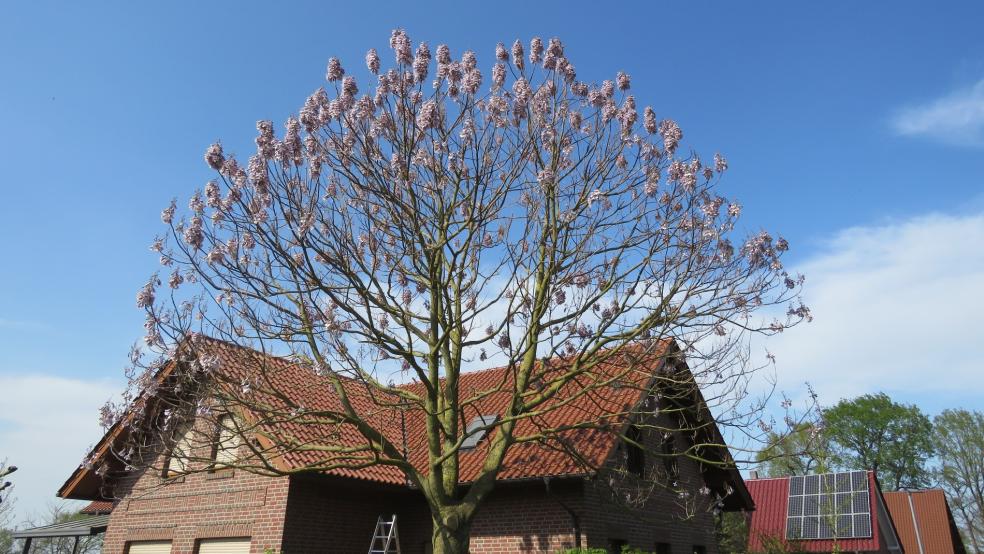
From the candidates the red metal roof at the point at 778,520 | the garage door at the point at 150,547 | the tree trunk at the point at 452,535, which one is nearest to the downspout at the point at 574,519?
the tree trunk at the point at 452,535

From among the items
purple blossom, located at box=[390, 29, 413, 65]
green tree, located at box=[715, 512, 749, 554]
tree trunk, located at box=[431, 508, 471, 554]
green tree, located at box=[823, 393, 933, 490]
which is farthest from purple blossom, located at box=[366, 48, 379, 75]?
green tree, located at box=[823, 393, 933, 490]

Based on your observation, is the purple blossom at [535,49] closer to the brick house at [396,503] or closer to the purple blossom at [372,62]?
the purple blossom at [372,62]

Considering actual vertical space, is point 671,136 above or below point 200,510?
above

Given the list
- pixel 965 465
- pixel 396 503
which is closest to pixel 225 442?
pixel 396 503

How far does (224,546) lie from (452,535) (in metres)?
6.45

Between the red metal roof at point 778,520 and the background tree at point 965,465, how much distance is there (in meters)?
25.6

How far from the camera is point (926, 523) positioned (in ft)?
101

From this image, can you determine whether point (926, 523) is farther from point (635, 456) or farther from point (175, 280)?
point (175, 280)

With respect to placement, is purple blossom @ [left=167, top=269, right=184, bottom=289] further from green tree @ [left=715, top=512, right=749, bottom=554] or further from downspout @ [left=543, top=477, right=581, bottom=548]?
green tree @ [left=715, top=512, right=749, bottom=554]

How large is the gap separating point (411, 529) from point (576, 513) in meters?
4.19

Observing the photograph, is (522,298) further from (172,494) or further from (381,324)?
(172,494)

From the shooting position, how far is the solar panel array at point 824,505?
898 inches

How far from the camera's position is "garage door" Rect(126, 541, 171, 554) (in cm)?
1443

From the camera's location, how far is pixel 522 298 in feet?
33.4
